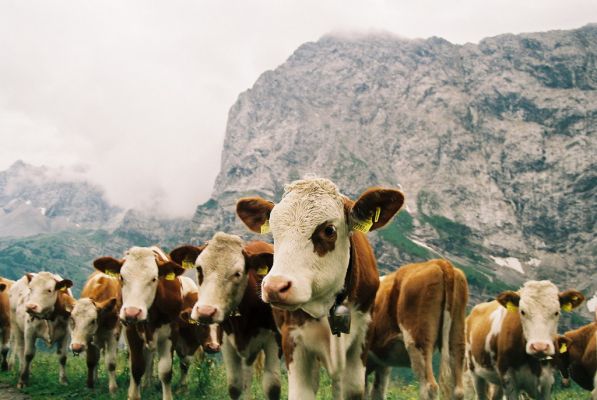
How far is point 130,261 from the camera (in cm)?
966

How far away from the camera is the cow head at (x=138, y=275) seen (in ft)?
28.5

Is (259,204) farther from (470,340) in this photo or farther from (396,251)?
(396,251)

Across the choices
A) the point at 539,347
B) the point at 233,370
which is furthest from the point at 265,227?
the point at 539,347

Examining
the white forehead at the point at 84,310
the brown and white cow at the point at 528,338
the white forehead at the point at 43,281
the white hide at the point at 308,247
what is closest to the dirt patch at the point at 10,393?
the white forehead at the point at 84,310

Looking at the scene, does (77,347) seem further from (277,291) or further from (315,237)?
(277,291)

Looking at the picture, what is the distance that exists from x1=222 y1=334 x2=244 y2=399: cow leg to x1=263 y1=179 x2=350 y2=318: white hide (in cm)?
335

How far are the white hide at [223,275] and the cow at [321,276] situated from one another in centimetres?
167

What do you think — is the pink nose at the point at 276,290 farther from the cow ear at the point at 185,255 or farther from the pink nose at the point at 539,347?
the pink nose at the point at 539,347

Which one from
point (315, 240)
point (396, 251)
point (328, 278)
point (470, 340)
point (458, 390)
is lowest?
point (396, 251)

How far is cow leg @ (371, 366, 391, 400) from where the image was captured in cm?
1027

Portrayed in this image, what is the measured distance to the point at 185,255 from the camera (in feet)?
29.4

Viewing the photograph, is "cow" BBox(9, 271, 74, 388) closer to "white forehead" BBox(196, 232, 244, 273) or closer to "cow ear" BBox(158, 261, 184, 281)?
"cow ear" BBox(158, 261, 184, 281)

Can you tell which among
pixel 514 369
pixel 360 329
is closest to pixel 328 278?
pixel 360 329

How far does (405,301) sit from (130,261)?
532 cm
